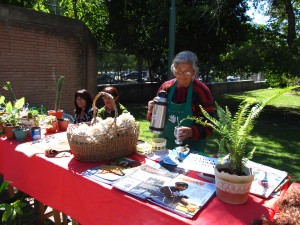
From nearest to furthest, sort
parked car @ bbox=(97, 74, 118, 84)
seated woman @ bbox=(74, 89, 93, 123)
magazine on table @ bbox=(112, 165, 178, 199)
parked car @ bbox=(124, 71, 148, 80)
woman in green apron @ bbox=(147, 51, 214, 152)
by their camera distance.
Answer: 1. magazine on table @ bbox=(112, 165, 178, 199)
2. woman in green apron @ bbox=(147, 51, 214, 152)
3. seated woman @ bbox=(74, 89, 93, 123)
4. parked car @ bbox=(97, 74, 118, 84)
5. parked car @ bbox=(124, 71, 148, 80)

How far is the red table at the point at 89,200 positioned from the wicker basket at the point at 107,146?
76 millimetres

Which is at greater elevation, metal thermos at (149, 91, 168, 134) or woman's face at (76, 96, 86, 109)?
metal thermos at (149, 91, 168, 134)

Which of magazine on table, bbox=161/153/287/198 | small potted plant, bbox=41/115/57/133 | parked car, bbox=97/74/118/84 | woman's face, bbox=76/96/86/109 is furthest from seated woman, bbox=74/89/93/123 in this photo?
parked car, bbox=97/74/118/84

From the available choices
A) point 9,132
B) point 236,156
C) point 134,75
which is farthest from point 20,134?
point 134,75

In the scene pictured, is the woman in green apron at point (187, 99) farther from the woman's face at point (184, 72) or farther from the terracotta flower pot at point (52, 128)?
the terracotta flower pot at point (52, 128)

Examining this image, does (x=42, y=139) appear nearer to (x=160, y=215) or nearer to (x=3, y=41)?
(x=160, y=215)

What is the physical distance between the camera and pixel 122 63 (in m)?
11.8

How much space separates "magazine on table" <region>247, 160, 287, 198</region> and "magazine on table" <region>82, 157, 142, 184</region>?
76 cm

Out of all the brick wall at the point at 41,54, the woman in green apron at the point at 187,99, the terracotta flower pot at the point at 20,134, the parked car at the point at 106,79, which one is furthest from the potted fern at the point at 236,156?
the parked car at the point at 106,79

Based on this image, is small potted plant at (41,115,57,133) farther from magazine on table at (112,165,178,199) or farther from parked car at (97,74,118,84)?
parked car at (97,74,118,84)

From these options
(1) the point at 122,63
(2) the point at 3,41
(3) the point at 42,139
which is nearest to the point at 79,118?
(3) the point at 42,139

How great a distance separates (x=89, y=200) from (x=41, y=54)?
239 inches

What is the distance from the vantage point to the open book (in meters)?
1.35

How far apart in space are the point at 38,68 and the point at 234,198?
6.50 meters
